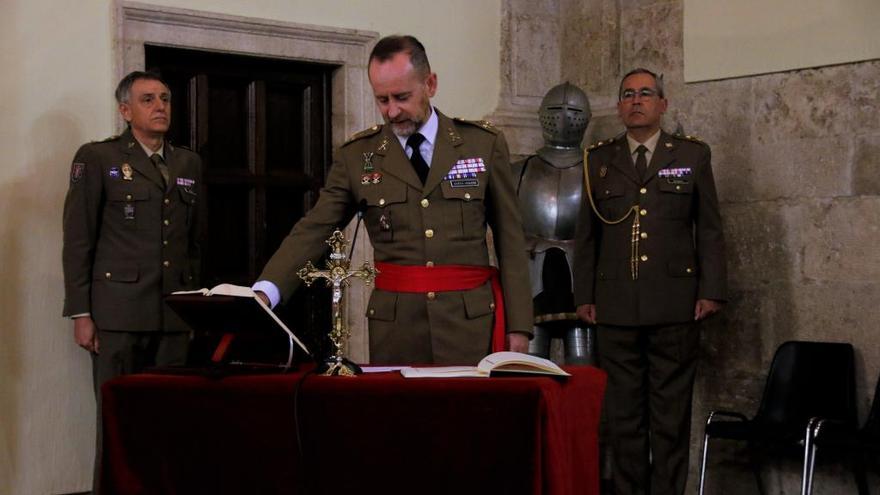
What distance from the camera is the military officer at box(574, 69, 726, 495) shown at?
5812mm

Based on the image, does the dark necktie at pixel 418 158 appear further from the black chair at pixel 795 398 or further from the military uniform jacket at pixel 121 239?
the black chair at pixel 795 398

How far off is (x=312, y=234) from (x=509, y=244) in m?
0.59

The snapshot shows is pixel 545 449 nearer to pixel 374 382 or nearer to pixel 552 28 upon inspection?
pixel 374 382

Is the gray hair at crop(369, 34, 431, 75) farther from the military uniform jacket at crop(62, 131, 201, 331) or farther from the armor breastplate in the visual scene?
the armor breastplate

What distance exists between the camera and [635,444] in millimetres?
5945

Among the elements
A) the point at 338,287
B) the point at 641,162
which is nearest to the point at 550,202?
the point at 641,162

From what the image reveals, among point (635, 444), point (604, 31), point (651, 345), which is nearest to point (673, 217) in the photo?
point (651, 345)

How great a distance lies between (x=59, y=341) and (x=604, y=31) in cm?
324

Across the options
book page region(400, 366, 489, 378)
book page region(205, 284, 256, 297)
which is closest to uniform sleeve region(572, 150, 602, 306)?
book page region(400, 366, 489, 378)

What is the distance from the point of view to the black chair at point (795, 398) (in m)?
5.56

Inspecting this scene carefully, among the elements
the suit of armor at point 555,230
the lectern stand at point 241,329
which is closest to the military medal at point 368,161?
the lectern stand at point 241,329

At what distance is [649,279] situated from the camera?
5832 millimetres

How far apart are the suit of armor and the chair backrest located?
0.90 metres

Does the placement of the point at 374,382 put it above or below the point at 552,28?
below
